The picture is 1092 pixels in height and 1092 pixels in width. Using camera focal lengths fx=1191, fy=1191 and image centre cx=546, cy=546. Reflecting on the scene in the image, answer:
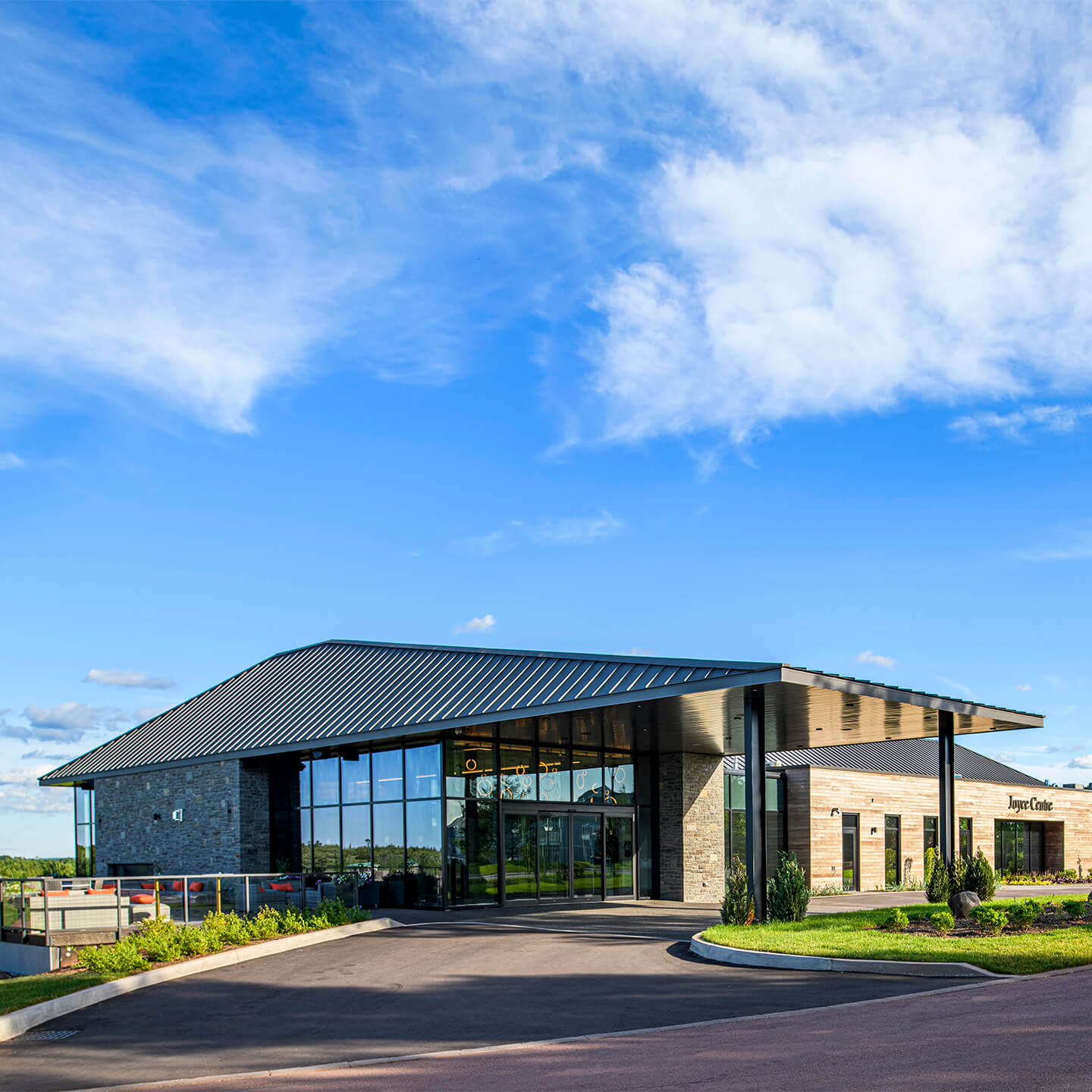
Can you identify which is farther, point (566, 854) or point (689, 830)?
point (689, 830)

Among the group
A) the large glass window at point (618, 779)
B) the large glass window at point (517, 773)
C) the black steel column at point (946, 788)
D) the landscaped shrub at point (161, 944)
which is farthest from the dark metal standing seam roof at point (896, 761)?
the landscaped shrub at point (161, 944)

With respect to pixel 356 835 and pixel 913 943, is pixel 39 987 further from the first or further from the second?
pixel 356 835

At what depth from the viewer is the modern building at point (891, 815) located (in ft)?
115

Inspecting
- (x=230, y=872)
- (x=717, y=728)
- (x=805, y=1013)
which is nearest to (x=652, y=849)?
(x=717, y=728)

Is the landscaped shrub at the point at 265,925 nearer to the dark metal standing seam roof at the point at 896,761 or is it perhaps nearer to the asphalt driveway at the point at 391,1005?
the asphalt driveway at the point at 391,1005

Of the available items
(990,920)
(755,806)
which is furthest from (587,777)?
(990,920)

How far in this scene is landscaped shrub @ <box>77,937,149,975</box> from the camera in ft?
53.0

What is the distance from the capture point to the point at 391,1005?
13352mm

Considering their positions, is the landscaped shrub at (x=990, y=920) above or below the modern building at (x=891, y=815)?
above

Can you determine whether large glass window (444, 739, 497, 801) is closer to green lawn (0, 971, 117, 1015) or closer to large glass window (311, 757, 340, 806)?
large glass window (311, 757, 340, 806)

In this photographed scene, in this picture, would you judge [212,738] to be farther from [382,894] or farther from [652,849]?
[652,849]

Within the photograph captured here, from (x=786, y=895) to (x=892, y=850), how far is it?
2079cm

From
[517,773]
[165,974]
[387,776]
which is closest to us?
[165,974]

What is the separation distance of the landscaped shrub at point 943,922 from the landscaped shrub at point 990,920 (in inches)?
15.3
